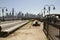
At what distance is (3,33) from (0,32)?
0.39 m

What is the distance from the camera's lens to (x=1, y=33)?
1903 centimetres

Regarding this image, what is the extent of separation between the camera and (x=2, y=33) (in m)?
19.0

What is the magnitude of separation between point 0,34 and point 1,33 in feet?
1.32

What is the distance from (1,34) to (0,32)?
45 centimetres

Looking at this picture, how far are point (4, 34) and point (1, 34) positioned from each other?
370 mm

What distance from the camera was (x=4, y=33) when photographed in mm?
19219

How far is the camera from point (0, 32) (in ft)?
62.6

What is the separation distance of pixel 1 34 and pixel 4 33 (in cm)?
56

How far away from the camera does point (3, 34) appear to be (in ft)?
61.6

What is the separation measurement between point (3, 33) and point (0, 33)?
0.37 m

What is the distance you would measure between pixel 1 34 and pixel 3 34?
0.24 meters

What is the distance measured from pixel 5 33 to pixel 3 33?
0.95 ft

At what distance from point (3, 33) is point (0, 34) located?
21.3 inches

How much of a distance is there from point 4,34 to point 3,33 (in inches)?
16.3
